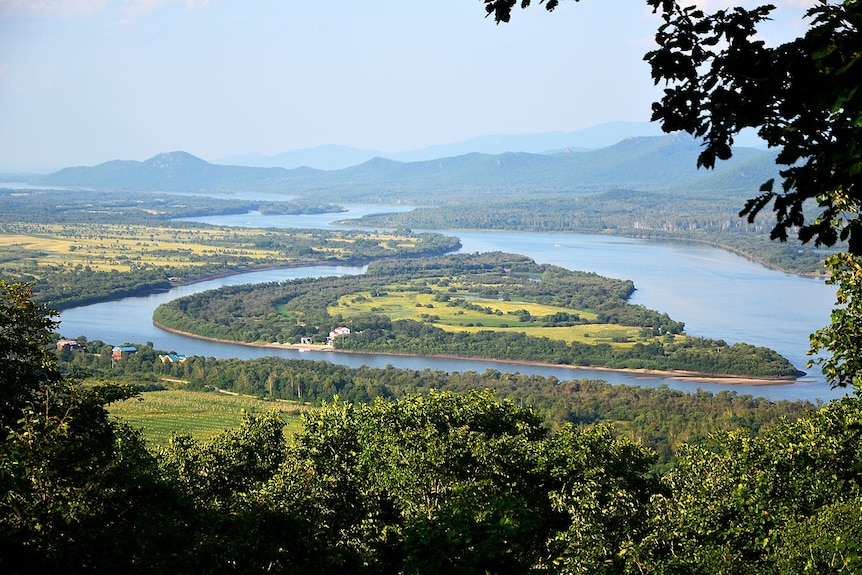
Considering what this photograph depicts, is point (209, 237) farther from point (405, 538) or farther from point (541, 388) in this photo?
point (405, 538)

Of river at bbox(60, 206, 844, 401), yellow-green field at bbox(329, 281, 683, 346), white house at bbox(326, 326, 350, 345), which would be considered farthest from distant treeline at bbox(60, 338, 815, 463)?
yellow-green field at bbox(329, 281, 683, 346)

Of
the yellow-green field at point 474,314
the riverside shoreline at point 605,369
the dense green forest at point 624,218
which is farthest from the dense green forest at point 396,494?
the dense green forest at point 624,218

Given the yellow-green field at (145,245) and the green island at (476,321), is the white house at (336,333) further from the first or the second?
the yellow-green field at (145,245)

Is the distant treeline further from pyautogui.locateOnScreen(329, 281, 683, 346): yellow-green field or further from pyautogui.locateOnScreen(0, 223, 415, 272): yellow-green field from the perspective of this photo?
pyautogui.locateOnScreen(0, 223, 415, 272): yellow-green field

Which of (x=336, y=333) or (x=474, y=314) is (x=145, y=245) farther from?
(x=336, y=333)

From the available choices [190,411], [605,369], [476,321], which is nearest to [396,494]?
[190,411]

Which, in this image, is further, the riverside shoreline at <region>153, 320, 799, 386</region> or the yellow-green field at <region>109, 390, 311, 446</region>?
the riverside shoreline at <region>153, 320, 799, 386</region>
